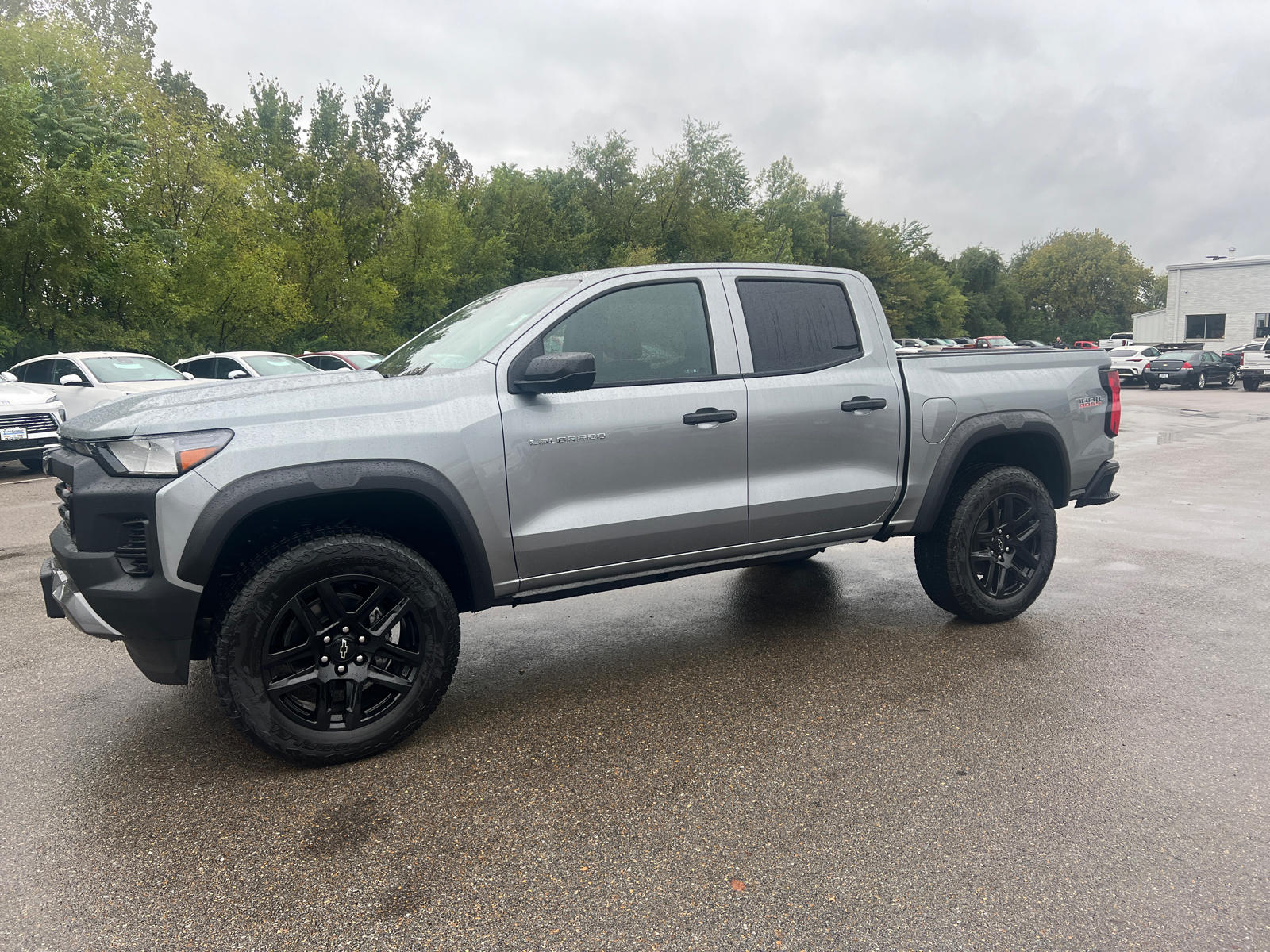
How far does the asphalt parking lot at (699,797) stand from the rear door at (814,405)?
0.80 meters

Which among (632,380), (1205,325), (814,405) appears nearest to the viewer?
(632,380)

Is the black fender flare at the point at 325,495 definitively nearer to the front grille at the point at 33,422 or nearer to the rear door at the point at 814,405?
the rear door at the point at 814,405

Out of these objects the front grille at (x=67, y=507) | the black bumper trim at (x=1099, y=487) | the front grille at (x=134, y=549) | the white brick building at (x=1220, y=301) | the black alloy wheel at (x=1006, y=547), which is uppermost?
the white brick building at (x=1220, y=301)

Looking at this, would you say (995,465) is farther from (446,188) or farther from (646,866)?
(446,188)

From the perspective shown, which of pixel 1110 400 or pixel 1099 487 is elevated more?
pixel 1110 400

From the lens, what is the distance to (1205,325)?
1992 inches

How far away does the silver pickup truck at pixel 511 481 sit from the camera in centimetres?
298

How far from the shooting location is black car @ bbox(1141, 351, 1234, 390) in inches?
1158

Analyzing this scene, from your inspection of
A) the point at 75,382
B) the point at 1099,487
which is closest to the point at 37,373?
the point at 75,382

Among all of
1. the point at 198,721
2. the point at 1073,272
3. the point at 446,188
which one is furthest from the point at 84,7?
the point at 1073,272

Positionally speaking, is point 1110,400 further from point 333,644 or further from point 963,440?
point 333,644

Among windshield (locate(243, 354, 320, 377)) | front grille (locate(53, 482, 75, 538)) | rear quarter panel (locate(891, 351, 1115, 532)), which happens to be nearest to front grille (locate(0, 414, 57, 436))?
windshield (locate(243, 354, 320, 377))

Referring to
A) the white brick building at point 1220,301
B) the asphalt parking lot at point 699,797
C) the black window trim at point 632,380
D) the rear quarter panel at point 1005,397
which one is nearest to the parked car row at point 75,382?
the black window trim at point 632,380

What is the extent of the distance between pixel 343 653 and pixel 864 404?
8.79 feet
